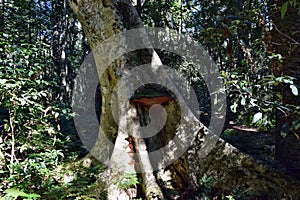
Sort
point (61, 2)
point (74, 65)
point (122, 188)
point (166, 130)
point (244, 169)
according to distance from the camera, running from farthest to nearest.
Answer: point (74, 65) → point (61, 2) → point (166, 130) → point (244, 169) → point (122, 188)

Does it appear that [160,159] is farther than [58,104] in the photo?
No

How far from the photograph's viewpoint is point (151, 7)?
26.3ft

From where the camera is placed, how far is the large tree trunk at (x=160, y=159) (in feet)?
9.40

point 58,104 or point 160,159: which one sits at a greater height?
point 58,104

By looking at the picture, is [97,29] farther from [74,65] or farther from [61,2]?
[74,65]

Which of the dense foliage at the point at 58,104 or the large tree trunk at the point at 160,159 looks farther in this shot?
the large tree trunk at the point at 160,159

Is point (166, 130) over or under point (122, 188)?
over

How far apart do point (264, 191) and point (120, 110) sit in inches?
72.2

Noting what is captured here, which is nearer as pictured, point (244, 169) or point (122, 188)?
point (122, 188)

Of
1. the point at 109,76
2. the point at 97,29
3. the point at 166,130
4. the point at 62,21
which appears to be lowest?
the point at 166,130

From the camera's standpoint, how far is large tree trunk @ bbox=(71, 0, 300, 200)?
2865mm

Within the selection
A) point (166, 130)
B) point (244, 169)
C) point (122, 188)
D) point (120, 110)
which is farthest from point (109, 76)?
point (244, 169)

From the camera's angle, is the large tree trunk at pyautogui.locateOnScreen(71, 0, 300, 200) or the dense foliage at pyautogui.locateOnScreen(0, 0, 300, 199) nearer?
the dense foliage at pyautogui.locateOnScreen(0, 0, 300, 199)

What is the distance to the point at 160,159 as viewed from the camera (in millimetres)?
3281
